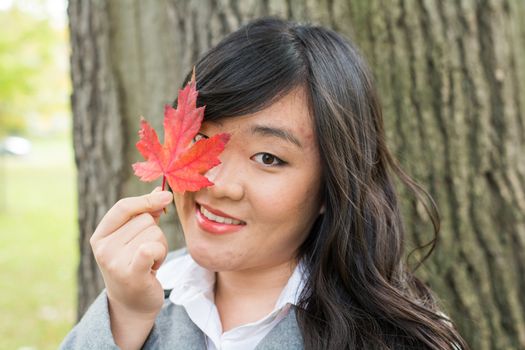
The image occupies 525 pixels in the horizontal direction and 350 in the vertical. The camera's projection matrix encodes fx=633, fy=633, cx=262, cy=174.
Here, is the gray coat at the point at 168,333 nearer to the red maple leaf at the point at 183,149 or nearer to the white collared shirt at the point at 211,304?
the white collared shirt at the point at 211,304

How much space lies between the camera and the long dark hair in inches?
63.2

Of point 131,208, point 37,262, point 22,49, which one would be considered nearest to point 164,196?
point 131,208

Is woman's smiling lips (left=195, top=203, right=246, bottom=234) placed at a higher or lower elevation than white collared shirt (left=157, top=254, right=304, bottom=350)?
higher

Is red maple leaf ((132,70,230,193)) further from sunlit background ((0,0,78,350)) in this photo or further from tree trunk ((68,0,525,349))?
sunlit background ((0,0,78,350))

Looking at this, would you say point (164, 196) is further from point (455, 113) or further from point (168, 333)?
point (455, 113)

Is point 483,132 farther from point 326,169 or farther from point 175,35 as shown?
point 175,35

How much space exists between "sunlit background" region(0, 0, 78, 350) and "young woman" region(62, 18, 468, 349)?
10.6ft

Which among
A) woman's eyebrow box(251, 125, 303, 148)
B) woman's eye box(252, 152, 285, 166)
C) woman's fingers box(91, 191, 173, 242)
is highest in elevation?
woman's eyebrow box(251, 125, 303, 148)

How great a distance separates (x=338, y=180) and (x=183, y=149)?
1.38ft

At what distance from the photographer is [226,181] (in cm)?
155

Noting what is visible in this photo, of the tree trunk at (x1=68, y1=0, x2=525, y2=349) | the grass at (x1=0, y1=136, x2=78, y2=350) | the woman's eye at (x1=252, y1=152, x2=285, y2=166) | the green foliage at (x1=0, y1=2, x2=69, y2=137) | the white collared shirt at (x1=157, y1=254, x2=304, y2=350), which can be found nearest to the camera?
the woman's eye at (x1=252, y1=152, x2=285, y2=166)

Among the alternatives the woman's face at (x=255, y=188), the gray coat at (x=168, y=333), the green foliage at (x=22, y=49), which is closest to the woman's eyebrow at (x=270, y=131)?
the woman's face at (x=255, y=188)

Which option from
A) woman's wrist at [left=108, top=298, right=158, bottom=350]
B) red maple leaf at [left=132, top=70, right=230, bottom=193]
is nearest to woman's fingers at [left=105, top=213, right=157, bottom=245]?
red maple leaf at [left=132, top=70, right=230, bottom=193]

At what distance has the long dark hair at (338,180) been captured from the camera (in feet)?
5.27
